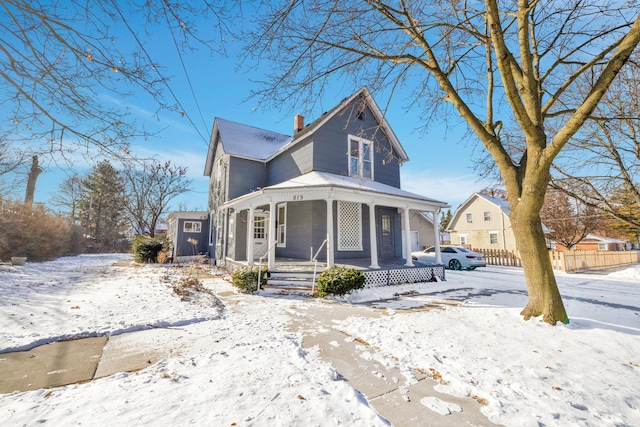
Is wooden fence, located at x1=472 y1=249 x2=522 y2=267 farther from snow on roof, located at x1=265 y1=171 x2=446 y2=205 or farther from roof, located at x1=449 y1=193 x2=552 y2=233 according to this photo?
snow on roof, located at x1=265 y1=171 x2=446 y2=205

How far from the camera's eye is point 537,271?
16.9ft

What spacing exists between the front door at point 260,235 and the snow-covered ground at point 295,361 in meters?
6.49

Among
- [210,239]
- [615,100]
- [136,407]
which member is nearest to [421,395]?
[136,407]

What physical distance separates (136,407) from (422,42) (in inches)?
291

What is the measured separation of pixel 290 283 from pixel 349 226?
166 inches

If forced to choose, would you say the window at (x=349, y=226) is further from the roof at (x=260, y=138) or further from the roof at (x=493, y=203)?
the roof at (x=493, y=203)

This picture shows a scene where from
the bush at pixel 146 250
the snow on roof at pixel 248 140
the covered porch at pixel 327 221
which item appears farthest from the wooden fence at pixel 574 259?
the bush at pixel 146 250

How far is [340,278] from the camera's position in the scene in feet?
25.8

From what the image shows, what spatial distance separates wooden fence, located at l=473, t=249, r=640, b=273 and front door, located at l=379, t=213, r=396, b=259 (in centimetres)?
1020

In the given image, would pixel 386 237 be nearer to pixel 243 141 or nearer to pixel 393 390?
pixel 243 141

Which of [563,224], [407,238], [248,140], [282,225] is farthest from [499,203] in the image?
[248,140]

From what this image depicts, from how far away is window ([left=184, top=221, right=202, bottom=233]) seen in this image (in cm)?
1920

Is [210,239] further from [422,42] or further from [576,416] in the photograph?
[576,416]

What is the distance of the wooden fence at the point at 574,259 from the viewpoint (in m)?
15.6
